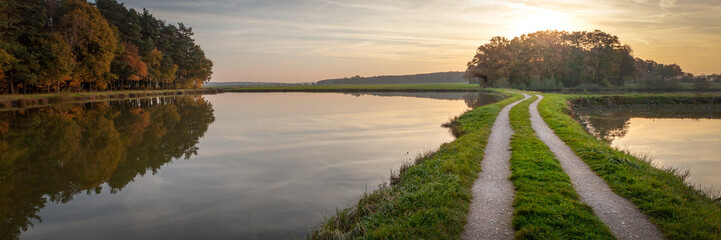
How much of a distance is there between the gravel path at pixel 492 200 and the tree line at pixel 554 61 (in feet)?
244

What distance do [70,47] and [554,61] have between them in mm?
89478

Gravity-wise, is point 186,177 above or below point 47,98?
below

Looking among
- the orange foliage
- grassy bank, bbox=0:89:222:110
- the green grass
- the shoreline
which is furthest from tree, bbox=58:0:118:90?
the green grass

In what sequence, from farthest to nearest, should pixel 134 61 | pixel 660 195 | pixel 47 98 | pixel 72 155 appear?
pixel 134 61 → pixel 47 98 → pixel 72 155 → pixel 660 195

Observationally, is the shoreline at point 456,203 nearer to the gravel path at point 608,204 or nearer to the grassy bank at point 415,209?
the grassy bank at point 415,209

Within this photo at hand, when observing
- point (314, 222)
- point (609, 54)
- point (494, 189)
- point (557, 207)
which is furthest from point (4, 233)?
point (609, 54)

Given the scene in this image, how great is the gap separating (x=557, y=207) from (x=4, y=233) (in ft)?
34.9

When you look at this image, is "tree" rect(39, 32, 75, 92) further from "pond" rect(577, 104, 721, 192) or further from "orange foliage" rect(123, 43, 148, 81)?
"pond" rect(577, 104, 721, 192)

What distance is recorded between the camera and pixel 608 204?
278 inches

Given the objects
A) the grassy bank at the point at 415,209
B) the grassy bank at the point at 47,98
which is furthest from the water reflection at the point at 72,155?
the grassy bank at the point at 47,98

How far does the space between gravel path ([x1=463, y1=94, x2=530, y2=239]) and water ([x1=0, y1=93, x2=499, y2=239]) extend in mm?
3059

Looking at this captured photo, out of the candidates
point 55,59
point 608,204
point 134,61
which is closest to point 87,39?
point 55,59

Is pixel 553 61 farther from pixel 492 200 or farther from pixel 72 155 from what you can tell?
pixel 72 155

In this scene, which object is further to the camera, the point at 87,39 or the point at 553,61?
the point at 553,61
